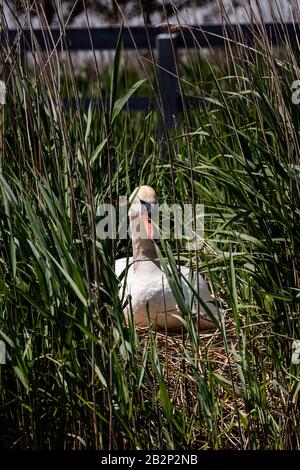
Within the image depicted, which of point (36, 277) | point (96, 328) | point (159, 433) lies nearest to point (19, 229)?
point (36, 277)

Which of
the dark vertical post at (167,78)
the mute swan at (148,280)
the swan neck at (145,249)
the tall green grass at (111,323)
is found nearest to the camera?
the tall green grass at (111,323)

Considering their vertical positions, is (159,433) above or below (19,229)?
below

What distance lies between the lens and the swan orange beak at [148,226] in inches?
137

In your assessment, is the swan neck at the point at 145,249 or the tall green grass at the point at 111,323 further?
the swan neck at the point at 145,249

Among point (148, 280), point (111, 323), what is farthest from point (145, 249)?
point (111, 323)

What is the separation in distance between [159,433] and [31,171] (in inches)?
34.3

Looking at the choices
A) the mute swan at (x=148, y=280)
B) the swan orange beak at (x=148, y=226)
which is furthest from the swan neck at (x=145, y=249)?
the swan orange beak at (x=148, y=226)

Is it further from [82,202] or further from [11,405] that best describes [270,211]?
[11,405]

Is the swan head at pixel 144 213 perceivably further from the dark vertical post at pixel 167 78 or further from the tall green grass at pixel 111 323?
the dark vertical post at pixel 167 78

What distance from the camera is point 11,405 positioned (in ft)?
9.21

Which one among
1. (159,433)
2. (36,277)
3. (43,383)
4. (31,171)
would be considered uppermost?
(31,171)

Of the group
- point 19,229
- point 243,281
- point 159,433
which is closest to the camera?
point 159,433

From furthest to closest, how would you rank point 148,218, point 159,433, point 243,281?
point 148,218
point 243,281
point 159,433

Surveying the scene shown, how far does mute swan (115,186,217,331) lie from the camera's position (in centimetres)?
345
